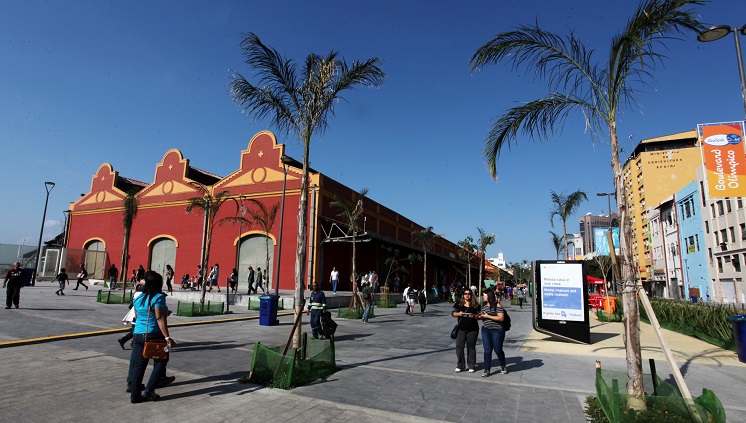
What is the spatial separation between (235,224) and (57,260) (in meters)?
18.1

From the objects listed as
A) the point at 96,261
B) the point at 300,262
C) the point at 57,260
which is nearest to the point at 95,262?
the point at 96,261

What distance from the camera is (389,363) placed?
833 cm

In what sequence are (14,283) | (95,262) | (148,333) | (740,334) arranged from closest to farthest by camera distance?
1. (148,333)
2. (740,334)
3. (14,283)
4. (95,262)

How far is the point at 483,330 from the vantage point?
760cm

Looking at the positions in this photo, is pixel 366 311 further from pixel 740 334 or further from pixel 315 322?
pixel 740 334

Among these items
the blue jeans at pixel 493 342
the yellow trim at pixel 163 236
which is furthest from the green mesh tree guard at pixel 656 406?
the yellow trim at pixel 163 236

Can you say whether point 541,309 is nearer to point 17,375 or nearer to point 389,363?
point 389,363

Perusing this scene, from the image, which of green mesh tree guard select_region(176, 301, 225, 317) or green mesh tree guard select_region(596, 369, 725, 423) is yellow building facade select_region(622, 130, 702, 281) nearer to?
green mesh tree guard select_region(176, 301, 225, 317)

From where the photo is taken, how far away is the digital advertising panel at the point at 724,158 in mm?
10328

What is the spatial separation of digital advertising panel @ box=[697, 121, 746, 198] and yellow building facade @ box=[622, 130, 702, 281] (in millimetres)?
59764

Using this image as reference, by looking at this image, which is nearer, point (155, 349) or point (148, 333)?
point (155, 349)

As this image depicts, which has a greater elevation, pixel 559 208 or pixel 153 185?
pixel 153 185

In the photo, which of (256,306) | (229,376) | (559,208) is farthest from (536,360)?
(559,208)

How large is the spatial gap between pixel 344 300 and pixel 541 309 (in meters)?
12.5
